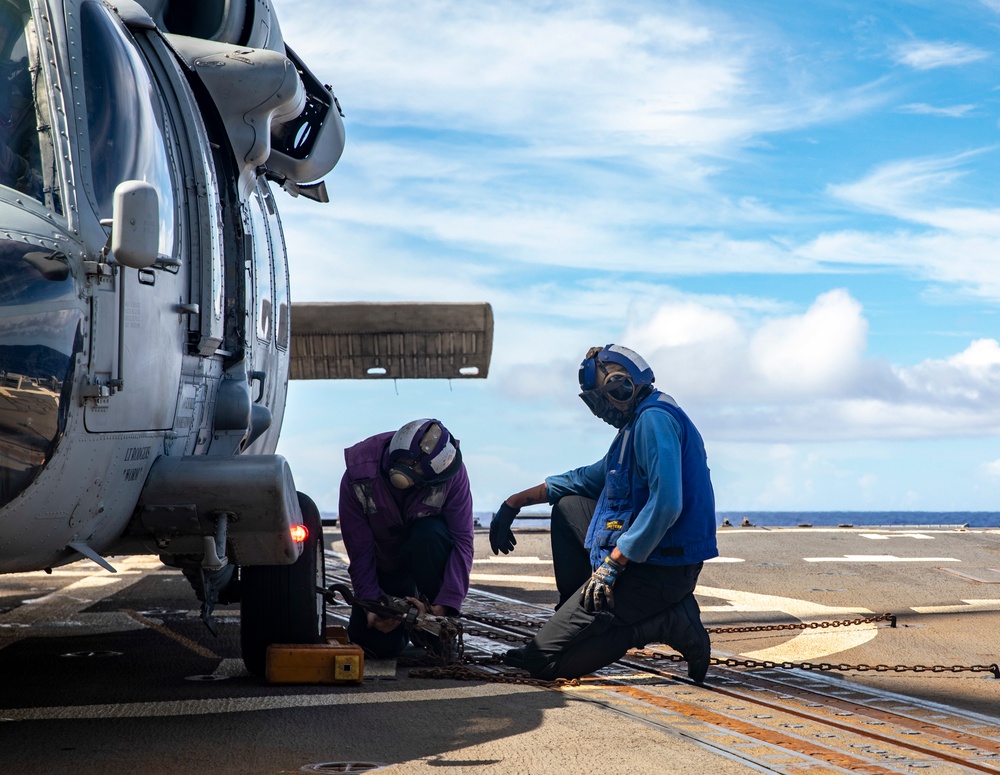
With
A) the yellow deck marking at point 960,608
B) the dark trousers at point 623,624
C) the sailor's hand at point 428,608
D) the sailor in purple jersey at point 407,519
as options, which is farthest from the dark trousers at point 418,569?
the yellow deck marking at point 960,608

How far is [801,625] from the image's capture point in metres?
7.50

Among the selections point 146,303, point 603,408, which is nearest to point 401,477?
point 603,408

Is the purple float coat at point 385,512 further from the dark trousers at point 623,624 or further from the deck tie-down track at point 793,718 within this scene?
the dark trousers at point 623,624

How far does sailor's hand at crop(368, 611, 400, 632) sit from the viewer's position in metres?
6.27

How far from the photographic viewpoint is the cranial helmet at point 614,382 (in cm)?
570

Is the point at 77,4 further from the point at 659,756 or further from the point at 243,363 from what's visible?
the point at 659,756

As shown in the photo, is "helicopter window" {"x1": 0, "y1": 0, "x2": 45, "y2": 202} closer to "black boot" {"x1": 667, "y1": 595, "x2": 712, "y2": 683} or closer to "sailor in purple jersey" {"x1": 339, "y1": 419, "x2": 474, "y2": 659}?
"sailor in purple jersey" {"x1": 339, "y1": 419, "x2": 474, "y2": 659}

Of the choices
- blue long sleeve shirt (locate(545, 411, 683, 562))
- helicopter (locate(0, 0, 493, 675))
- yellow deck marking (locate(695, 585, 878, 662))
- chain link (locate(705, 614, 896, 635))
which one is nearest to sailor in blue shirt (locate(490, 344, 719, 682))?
blue long sleeve shirt (locate(545, 411, 683, 562))

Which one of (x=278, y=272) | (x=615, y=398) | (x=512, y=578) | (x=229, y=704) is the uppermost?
(x=278, y=272)

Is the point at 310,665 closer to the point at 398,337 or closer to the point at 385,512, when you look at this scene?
the point at 385,512

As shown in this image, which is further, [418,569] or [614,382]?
[418,569]

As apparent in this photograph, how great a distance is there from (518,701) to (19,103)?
123 inches

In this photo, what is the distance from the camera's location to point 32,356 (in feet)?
11.8

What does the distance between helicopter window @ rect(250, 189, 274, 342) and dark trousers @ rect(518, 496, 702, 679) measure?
241 centimetres
